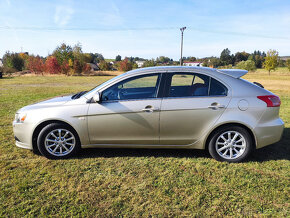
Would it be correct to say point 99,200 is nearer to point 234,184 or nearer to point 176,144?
point 176,144

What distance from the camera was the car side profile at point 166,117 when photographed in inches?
138

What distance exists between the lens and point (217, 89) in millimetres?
3584

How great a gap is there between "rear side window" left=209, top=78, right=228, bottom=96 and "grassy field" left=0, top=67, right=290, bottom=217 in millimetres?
1209

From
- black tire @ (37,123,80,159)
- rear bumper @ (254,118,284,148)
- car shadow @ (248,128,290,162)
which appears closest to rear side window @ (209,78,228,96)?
rear bumper @ (254,118,284,148)

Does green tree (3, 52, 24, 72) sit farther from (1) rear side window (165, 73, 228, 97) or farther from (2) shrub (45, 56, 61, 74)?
(1) rear side window (165, 73, 228, 97)

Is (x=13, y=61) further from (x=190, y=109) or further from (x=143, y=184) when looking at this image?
(x=143, y=184)

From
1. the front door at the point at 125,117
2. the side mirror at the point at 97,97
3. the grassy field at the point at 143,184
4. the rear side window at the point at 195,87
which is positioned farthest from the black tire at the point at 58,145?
the rear side window at the point at 195,87

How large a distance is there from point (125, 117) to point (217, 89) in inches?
63.9

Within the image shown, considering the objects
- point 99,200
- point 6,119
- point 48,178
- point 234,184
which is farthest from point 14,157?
point 234,184

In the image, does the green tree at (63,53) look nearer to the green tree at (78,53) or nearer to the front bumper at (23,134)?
the green tree at (78,53)

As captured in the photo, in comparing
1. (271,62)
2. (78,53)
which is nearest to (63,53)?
(78,53)

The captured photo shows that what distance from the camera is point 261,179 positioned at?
320 centimetres

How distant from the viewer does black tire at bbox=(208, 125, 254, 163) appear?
3557mm

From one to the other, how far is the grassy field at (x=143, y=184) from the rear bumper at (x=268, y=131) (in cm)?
43
